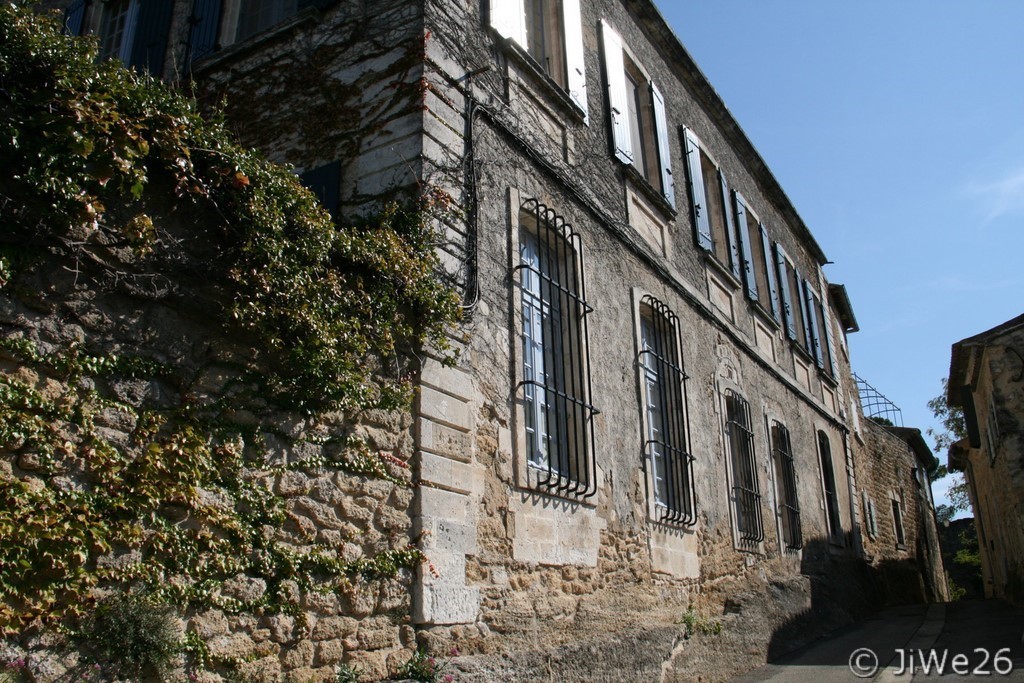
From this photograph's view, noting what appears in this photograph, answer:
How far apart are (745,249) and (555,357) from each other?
19.7ft

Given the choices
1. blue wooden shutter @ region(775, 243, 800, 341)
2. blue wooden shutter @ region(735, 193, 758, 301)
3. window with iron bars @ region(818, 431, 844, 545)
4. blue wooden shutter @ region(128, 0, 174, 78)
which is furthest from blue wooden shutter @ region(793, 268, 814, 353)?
blue wooden shutter @ region(128, 0, 174, 78)

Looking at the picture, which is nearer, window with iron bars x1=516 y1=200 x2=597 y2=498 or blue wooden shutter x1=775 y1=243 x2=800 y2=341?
window with iron bars x1=516 y1=200 x2=597 y2=498

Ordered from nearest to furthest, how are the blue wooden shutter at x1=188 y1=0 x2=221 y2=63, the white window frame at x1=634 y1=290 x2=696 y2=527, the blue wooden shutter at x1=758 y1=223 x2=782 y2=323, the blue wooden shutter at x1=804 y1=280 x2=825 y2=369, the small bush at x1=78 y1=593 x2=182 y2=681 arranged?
the small bush at x1=78 y1=593 x2=182 y2=681 → the blue wooden shutter at x1=188 y1=0 x2=221 y2=63 → the white window frame at x1=634 y1=290 x2=696 y2=527 → the blue wooden shutter at x1=758 y1=223 x2=782 y2=323 → the blue wooden shutter at x1=804 y1=280 x2=825 y2=369

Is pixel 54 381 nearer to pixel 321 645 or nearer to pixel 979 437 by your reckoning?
pixel 321 645

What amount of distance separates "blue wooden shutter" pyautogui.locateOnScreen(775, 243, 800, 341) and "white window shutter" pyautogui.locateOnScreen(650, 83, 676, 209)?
421cm

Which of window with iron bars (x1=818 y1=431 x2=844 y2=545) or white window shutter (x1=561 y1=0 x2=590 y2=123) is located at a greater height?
white window shutter (x1=561 y1=0 x2=590 y2=123)

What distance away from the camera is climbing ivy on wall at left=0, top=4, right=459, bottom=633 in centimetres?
→ 311

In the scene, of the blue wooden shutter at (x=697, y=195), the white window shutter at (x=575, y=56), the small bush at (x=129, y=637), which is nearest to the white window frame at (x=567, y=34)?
the white window shutter at (x=575, y=56)

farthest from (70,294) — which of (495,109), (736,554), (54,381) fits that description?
(736,554)

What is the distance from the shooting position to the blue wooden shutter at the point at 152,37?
730cm

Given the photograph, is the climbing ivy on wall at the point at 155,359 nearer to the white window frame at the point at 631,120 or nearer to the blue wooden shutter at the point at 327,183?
the blue wooden shutter at the point at 327,183

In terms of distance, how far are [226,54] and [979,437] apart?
46.1 ft

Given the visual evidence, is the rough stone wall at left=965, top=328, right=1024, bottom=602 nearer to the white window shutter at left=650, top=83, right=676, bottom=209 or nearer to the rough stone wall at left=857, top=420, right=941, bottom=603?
the rough stone wall at left=857, top=420, right=941, bottom=603

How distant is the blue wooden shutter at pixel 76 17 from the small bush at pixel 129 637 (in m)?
6.91
